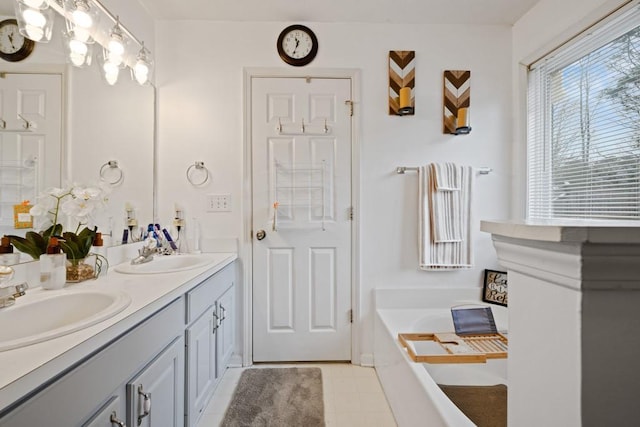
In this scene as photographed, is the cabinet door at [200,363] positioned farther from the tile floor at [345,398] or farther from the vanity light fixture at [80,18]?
the vanity light fixture at [80,18]

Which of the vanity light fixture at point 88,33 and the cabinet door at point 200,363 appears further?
the cabinet door at point 200,363

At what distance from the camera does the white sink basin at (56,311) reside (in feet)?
2.92

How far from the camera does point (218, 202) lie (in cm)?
215

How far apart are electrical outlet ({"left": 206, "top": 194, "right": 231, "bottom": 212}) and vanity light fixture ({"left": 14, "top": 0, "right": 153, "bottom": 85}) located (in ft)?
2.77

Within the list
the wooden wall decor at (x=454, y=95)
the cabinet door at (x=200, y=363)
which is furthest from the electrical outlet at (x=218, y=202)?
the wooden wall decor at (x=454, y=95)

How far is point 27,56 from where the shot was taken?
47.3 inches

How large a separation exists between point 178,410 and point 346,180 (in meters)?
1.62

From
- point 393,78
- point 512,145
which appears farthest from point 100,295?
point 512,145

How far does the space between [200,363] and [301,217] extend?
109cm

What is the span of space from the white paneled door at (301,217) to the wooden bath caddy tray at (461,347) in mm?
665

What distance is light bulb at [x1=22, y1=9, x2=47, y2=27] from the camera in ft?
3.88

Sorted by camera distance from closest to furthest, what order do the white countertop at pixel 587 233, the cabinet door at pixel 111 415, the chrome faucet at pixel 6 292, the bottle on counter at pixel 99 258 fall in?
1. the white countertop at pixel 587 233
2. the cabinet door at pixel 111 415
3. the chrome faucet at pixel 6 292
4. the bottle on counter at pixel 99 258

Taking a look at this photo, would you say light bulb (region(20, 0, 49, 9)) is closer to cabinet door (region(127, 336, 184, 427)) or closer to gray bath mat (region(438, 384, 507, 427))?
cabinet door (region(127, 336, 184, 427))

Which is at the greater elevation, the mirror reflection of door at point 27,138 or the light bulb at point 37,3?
the light bulb at point 37,3
